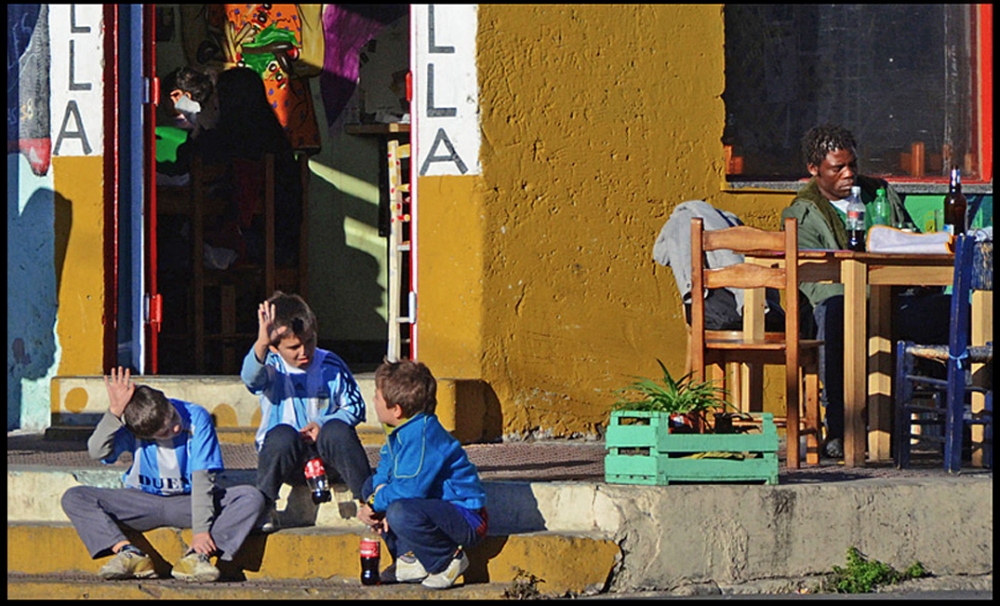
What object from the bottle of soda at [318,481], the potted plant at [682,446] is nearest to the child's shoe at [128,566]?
the bottle of soda at [318,481]

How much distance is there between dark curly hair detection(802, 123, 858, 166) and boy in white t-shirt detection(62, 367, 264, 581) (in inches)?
144

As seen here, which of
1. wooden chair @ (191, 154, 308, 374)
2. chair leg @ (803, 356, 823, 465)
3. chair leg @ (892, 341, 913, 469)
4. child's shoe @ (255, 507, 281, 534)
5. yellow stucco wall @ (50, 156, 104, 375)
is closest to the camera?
child's shoe @ (255, 507, 281, 534)

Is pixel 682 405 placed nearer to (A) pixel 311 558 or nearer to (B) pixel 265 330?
(A) pixel 311 558

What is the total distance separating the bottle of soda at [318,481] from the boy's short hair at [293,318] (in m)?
0.52

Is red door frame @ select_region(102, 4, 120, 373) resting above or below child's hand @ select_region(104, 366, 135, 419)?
above

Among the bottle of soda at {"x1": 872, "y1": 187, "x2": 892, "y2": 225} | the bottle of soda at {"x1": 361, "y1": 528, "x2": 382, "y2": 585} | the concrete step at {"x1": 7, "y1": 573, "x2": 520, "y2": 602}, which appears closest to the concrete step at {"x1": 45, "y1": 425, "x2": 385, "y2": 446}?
the concrete step at {"x1": 7, "y1": 573, "x2": 520, "y2": 602}

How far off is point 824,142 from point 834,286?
0.82m

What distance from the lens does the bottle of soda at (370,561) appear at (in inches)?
226

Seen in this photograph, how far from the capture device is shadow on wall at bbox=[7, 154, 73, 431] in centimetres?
879

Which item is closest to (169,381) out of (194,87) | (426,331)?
(426,331)

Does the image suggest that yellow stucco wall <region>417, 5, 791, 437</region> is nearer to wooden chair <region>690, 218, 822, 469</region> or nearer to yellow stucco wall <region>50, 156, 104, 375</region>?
wooden chair <region>690, 218, 822, 469</region>

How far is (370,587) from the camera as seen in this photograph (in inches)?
227

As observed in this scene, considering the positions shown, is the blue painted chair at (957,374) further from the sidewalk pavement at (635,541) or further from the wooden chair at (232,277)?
the wooden chair at (232,277)

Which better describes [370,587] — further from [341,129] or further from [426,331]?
[341,129]
